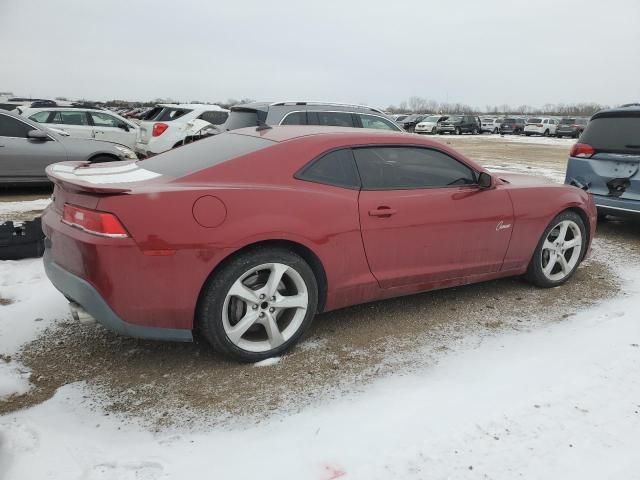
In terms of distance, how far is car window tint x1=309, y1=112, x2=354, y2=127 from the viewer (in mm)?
7602

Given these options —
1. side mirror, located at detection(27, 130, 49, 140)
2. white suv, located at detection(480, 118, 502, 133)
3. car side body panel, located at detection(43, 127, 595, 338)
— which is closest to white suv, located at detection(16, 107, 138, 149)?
side mirror, located at detection(27, 130, 49, 140)

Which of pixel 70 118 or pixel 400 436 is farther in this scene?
pixel 70 118

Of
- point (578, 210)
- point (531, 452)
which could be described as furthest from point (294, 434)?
point (578, 210)

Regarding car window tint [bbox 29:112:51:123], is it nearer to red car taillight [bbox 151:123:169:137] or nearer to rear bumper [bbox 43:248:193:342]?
red car taillight [bbox 151:123:169:137]

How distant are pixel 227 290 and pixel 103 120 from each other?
11079mm

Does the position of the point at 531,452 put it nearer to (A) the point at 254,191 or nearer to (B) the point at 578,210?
(A) the point at 254,191

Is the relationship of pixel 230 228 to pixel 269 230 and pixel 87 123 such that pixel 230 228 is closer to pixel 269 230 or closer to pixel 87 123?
pixel 269 230

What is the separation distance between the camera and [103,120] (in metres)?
12.4

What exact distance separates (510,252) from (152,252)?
285cm

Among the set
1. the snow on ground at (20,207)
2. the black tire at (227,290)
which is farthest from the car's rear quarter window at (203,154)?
the snow on ground at (20,207)

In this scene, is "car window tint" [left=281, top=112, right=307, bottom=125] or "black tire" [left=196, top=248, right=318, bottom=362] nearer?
"black tire" [left=196, top=248, right=318, bottom=362]

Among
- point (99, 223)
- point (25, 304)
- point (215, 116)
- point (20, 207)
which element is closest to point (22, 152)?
point (20, 207)

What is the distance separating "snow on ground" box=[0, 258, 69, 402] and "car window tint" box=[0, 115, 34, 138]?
4557 mm

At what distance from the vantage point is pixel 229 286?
9.47 ft
